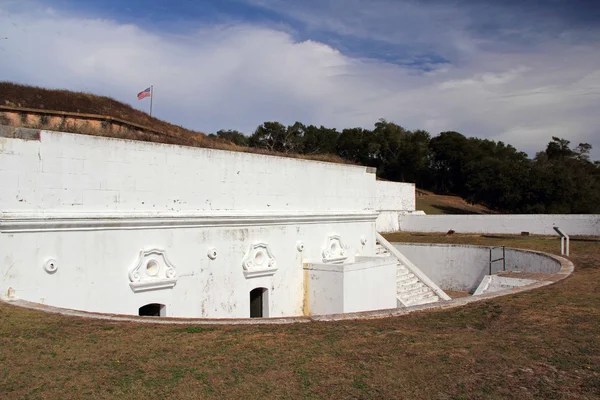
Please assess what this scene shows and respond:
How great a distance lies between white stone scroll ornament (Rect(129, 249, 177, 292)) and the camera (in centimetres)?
1020

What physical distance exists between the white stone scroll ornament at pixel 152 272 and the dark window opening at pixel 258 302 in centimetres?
282

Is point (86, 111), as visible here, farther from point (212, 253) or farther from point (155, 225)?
point (212, 253)

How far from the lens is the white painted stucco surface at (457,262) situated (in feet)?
61.1

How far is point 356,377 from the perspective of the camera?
4.89 metres

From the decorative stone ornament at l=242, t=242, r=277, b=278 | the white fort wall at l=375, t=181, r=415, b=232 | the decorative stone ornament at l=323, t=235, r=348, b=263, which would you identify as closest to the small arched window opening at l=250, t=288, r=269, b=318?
the decorative stone ornament at l=242, t=242, r=277, b=278

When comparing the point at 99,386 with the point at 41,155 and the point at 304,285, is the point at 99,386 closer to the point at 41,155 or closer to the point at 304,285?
the point at 41,155

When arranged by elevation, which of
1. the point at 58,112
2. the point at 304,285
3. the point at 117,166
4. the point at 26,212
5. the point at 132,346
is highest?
the point at 58,112

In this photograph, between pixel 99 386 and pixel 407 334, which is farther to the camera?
pixel 407 334

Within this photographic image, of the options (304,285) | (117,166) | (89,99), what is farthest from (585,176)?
(117,166)

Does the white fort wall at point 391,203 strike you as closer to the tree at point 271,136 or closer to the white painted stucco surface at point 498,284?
the tree at point 271,136

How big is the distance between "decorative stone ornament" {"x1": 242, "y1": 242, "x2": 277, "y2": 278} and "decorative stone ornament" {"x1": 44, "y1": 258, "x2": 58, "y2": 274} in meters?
4.57

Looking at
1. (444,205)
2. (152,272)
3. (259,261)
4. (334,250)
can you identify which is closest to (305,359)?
(152,272)

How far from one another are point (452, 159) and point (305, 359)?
188 ft

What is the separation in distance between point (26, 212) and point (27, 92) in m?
9.67
